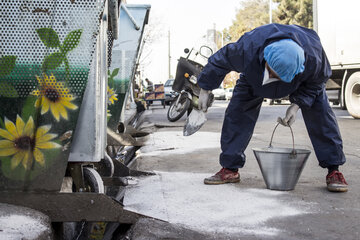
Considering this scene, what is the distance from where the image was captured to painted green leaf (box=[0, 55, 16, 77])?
127 inches

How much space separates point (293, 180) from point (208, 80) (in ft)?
3.55

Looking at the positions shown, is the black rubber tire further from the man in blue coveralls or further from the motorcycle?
the motorcycle

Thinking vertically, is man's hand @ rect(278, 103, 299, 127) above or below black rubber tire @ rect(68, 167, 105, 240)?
above

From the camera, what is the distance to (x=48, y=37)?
128 inches

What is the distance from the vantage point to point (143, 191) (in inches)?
169

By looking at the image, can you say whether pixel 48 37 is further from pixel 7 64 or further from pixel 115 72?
pixel 115 72

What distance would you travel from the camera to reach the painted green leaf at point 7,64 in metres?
3.23

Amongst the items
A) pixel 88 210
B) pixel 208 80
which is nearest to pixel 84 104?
pixel 88 210

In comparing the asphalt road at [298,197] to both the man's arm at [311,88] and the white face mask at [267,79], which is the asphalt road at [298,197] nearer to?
the man's arm at [311,88]

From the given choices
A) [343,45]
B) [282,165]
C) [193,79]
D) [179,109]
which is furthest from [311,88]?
[343,45]

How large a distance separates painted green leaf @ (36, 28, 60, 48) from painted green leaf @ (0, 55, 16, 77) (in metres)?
0.22

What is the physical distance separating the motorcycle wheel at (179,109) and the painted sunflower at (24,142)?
9093 mm

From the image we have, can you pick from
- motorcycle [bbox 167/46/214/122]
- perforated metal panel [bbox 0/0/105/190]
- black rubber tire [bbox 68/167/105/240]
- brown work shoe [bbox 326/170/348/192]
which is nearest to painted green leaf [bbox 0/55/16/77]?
perforated metal panel [bbox 0/0/105/190]

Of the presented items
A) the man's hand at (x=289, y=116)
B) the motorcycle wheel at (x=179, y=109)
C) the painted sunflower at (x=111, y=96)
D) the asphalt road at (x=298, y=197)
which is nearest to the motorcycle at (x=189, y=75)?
the motorcycle wheel at (x=179, y=109)
